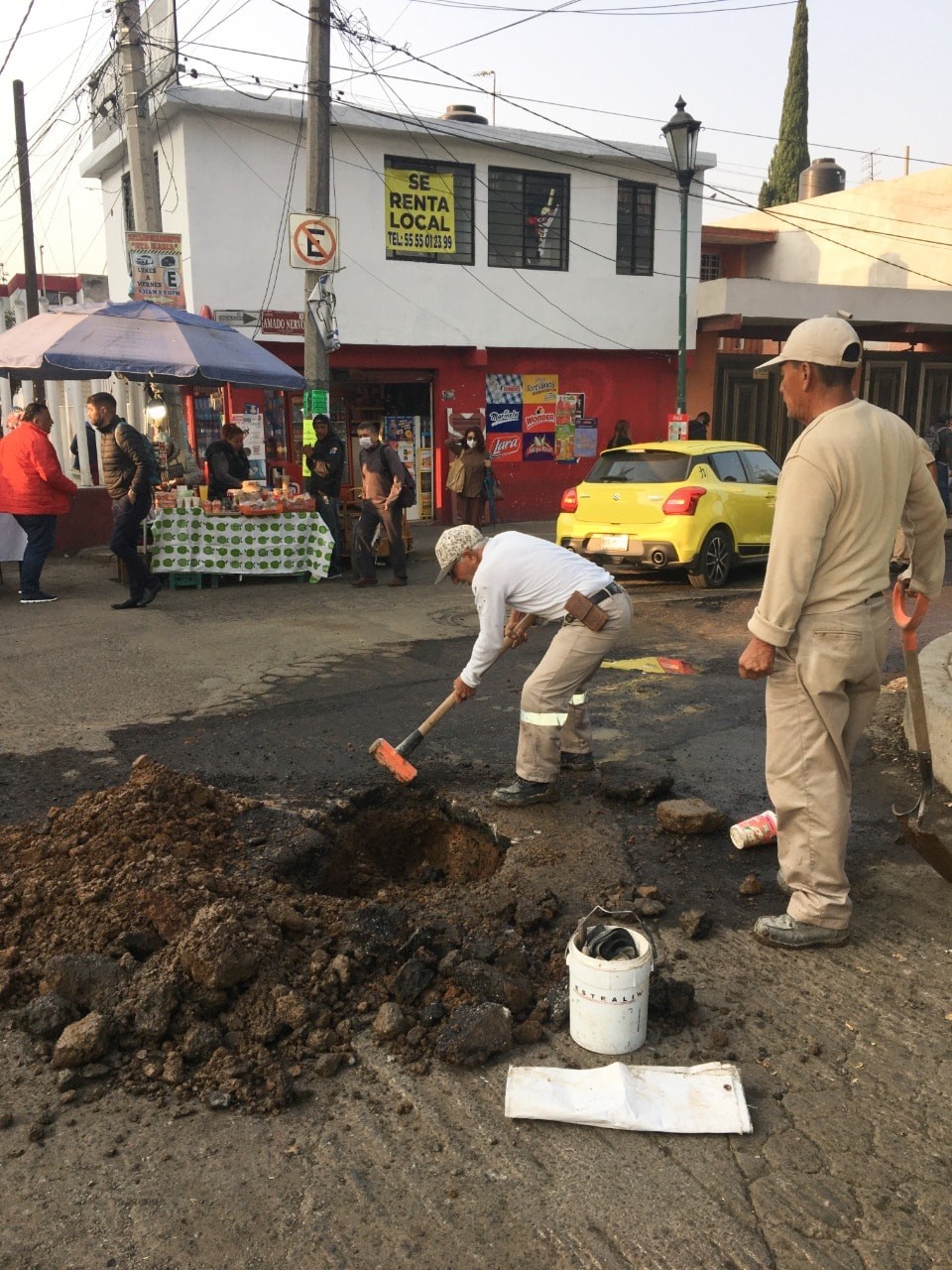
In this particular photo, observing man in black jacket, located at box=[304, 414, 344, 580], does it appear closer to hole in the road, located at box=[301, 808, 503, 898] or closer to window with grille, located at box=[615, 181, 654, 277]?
hole in the road, located at box=[301, 808, 503, 898]

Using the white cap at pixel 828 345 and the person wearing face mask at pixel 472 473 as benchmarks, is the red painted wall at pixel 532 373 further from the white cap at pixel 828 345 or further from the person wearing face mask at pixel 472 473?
the white cap at pixel 828 345

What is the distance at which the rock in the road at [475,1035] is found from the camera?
2.84m

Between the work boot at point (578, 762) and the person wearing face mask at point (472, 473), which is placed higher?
the person wearing face mask at point (472, 473)

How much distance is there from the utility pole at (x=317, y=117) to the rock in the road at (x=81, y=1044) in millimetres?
10218

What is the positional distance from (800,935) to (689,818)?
99 cm

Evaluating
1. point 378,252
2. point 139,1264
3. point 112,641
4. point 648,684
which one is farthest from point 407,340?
point 139,1264

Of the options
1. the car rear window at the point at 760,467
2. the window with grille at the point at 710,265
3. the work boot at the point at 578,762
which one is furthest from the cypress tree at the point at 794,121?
the work boot at the point at 578,762

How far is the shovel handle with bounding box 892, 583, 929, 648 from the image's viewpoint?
3.75m

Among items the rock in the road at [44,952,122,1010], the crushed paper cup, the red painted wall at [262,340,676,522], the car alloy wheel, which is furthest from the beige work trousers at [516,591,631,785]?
the red painted wall at [262,340,676,522]

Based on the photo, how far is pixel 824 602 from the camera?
3348 millimetres

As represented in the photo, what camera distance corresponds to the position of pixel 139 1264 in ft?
7.15

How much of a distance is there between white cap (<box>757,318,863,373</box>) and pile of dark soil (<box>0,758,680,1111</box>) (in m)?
2.11

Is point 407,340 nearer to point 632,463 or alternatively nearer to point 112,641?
point 632,463

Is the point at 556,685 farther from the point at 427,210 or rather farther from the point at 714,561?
the point at 427,210
